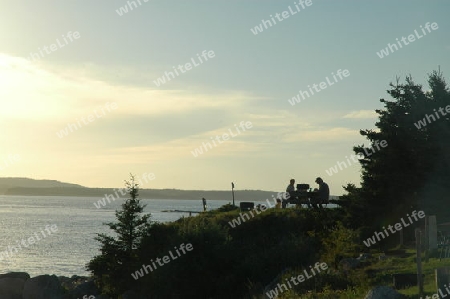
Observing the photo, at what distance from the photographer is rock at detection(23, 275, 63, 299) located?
47.6m

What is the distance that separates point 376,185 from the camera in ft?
120

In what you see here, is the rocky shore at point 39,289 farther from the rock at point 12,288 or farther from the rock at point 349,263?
the rock at point 349,263

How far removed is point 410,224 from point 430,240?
26.0 feet

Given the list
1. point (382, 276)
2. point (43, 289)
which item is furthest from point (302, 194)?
point (43, 289)

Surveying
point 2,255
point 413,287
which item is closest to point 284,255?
point 413,287

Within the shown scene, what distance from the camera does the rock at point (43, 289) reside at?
47.6 meters

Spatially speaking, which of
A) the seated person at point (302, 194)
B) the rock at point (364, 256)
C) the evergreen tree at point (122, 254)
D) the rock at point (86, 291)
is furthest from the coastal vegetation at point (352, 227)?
the rock at point (86, 291)

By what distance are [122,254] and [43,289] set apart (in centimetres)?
606

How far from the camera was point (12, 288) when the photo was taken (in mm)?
49562

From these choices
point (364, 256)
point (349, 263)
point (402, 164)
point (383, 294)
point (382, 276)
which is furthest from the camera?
point (402, 164)

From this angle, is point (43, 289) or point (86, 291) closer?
point (43, 289)

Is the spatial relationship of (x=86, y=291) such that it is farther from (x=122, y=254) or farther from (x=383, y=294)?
(x=383, y=294)

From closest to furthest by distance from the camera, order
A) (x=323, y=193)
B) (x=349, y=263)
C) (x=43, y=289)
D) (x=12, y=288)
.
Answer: (x=349, y=263) → (x=323, y=193) → (x=43, y=289) → (x=12, y=288)

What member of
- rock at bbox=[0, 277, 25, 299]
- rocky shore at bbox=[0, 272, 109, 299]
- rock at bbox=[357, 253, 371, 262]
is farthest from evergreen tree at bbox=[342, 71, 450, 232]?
rock at bbox=[0, 277, 25, 299]
